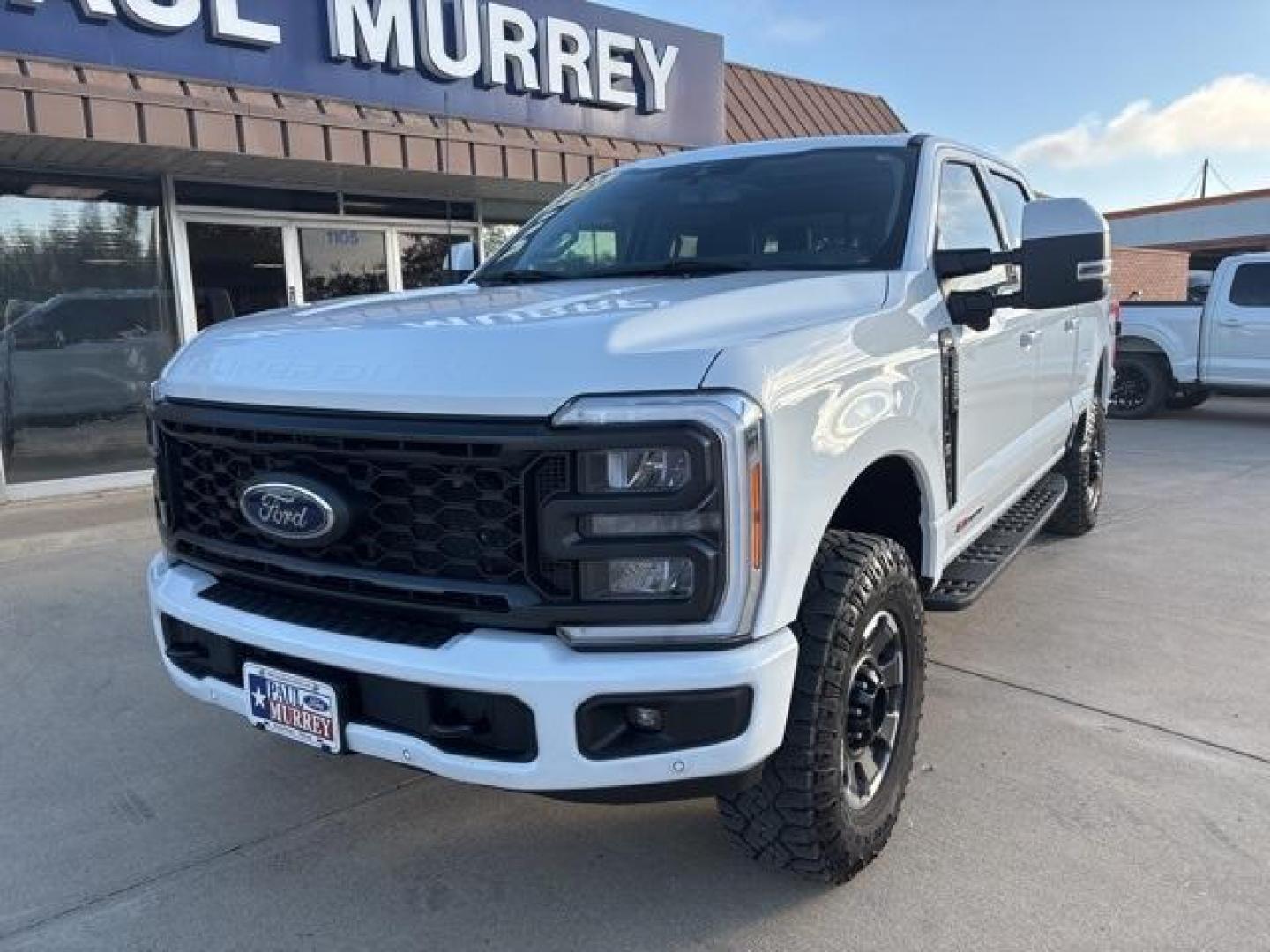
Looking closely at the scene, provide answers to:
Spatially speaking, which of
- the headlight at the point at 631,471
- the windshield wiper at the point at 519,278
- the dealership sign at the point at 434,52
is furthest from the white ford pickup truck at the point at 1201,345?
the headlight at the point at 631,471

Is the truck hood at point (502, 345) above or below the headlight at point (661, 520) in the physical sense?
above

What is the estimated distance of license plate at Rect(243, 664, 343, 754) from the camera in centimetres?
229

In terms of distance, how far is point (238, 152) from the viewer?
7008mm

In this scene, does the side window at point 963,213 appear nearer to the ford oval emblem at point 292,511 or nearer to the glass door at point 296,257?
the ford oval emblem at point 292,511

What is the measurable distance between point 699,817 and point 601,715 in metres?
0.99

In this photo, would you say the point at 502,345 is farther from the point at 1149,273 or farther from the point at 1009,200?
the point at 1149,273

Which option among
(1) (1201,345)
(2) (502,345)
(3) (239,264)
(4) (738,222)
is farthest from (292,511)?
(1) (1201,345)

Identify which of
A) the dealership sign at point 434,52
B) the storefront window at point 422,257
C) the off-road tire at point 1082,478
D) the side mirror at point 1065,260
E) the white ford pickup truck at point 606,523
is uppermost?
the dealership sign at point 434,52

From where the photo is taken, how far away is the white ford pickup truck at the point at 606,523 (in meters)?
2.01

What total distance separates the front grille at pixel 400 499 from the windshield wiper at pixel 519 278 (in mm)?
1226

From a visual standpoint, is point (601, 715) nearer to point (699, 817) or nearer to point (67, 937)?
point (699, 817)

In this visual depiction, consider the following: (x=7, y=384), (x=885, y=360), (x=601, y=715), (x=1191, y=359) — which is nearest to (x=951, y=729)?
(x=885, y=360)

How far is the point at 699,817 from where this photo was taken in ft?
9.46

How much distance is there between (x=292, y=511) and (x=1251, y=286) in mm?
12271
